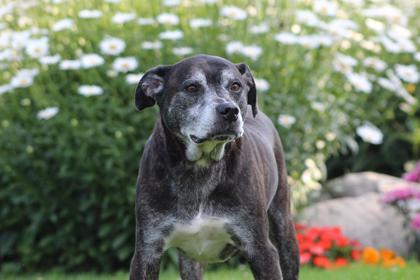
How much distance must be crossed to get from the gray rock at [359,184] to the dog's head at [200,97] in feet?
16.3

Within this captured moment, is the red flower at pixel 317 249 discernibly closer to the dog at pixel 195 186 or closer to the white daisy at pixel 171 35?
the white daisy at pixel 171 35

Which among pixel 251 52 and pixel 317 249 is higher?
pixel 251 52

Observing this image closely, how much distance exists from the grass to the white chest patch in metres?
2.36

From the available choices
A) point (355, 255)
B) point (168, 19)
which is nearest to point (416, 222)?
point (355, 255)

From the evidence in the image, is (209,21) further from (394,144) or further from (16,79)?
(394,144)

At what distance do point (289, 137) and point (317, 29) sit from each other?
3.78 feet

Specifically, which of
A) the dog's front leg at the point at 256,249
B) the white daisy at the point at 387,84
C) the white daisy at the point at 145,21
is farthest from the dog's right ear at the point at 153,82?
the white daisy at the point at 387,84

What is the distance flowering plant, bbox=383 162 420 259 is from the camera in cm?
812

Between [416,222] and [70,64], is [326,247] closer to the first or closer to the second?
[416,222]

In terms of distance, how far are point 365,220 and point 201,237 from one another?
4340mm

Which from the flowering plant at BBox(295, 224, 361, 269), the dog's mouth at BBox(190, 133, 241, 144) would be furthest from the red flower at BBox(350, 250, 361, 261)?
the dog's mouth at BBox(190, 133, 241, 144)

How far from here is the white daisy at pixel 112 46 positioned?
297 inches

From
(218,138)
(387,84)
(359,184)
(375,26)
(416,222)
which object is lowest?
(359,184)

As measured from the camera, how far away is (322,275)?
711 cm
